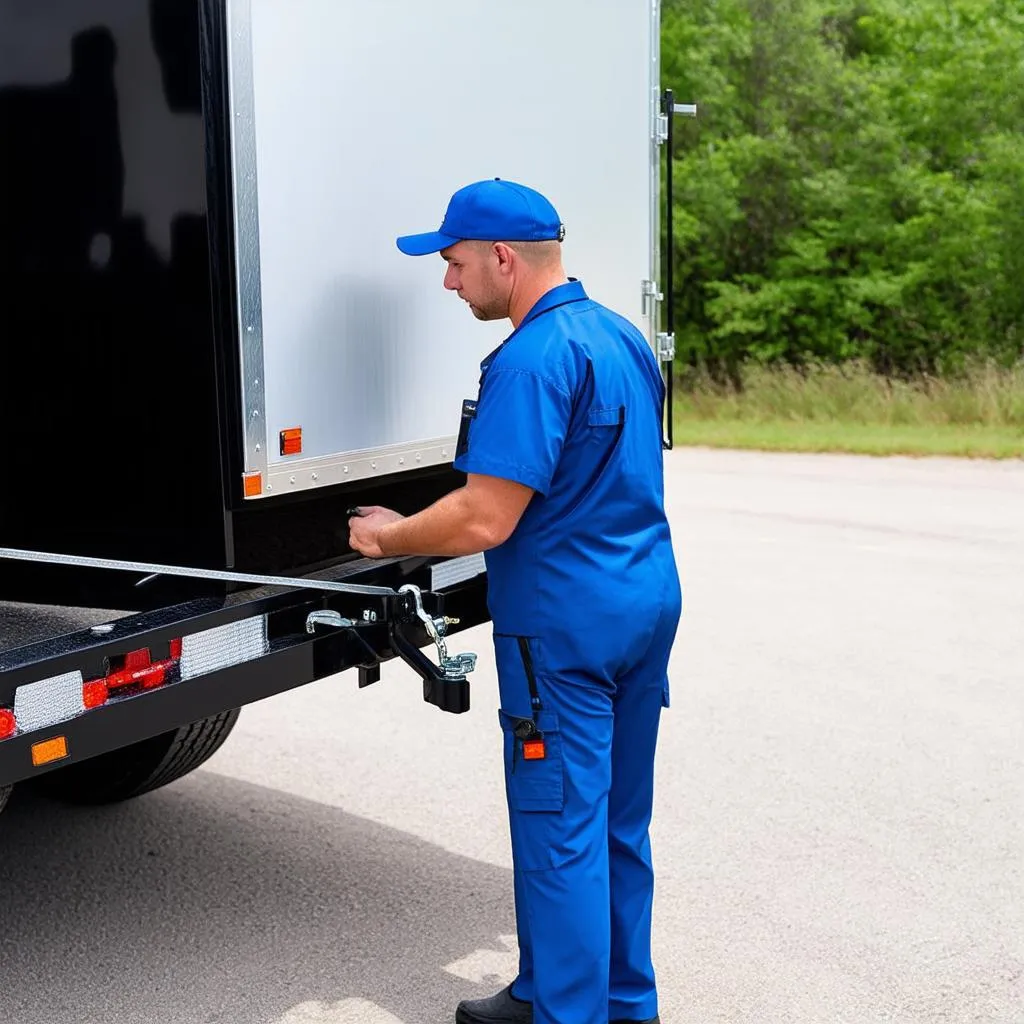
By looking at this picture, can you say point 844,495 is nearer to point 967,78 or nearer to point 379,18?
point 379,18

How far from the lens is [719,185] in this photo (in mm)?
24859

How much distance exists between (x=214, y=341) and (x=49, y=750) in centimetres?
98

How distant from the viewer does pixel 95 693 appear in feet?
10.5

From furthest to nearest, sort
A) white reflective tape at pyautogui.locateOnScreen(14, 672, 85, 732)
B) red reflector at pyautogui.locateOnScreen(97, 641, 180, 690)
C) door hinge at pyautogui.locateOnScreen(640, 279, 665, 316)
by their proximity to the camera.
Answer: door hinge at pyautogui.locateOnScreen(640, 279, 665, 316)
red reflector at pyautogui.locateOnScreen(97, 641, 180, 690)
white reflective tape at pyautogui.locateOnScreen(14, 672, 85, 732)

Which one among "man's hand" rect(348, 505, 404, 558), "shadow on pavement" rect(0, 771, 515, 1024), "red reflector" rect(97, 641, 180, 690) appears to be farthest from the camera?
"shadow on pavement" rect(0, 771, 515, 1024)

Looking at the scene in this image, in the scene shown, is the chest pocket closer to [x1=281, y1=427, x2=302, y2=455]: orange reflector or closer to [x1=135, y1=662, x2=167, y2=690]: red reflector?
[x1=281, y1=427, x2=302, y2=455]: orange reflector

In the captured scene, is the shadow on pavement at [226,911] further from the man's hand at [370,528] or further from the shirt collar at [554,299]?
the shirt collar at [554,299]

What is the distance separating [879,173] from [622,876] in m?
22.2

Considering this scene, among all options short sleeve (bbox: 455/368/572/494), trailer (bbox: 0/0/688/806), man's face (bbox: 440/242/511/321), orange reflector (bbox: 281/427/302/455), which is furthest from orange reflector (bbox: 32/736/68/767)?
man's face (bbox: 440/242/511/321)

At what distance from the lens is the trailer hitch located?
3.56 meters

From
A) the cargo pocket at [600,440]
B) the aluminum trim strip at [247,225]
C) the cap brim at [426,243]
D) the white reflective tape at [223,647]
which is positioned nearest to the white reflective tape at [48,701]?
the white reflective tape at [223,647]

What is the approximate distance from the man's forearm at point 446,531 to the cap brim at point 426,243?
0.55 meters

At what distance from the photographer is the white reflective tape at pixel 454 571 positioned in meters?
4.22

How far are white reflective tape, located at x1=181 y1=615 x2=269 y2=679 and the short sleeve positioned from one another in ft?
2.38
